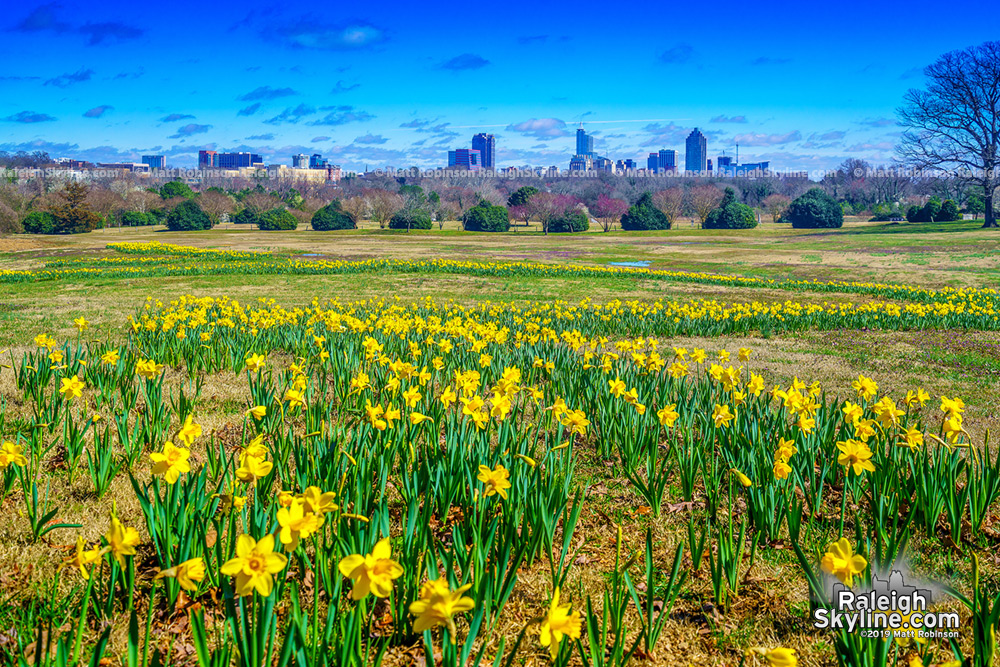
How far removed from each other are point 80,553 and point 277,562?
2.11 feet

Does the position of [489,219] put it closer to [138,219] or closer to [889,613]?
[138,219]

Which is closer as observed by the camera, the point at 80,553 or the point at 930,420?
the point at 80,553

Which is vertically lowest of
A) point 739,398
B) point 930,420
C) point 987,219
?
point 930,420

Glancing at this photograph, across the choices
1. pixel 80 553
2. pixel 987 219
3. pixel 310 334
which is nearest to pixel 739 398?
pixel 80 553

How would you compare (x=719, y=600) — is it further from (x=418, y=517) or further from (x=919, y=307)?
(x=919, y=307)

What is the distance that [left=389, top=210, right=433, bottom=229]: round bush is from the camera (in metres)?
63.3

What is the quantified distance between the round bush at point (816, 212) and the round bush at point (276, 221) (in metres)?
49.6

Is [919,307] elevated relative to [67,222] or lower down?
lower down

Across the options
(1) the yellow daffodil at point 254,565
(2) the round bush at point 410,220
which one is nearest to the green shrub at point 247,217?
(2) the round bush at point 410,220

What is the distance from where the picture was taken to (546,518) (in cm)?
306

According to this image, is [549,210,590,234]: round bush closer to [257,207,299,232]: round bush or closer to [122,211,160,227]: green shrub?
[257,207,299,232]: round bush

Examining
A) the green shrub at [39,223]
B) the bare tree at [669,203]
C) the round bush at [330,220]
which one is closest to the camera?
the green shrub at [39,223]

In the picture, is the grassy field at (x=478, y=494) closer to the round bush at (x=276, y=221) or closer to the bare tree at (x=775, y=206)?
the round bush at (x=276, y=221)

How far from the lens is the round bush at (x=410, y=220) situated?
63334mm
